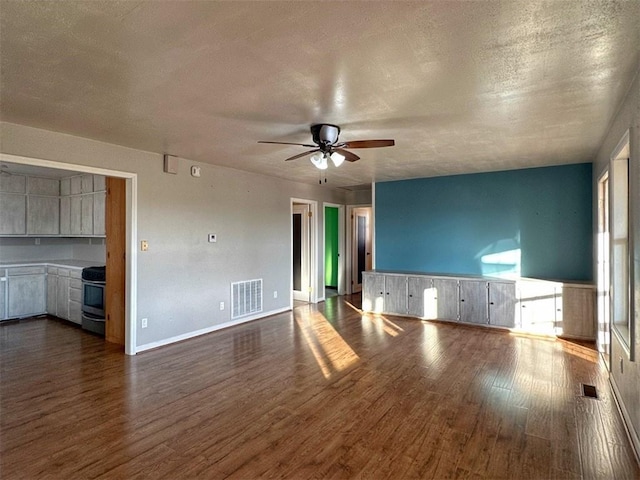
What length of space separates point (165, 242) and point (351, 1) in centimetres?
376

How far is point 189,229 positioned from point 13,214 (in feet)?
11.2

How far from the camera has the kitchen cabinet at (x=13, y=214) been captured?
5684 millimetres

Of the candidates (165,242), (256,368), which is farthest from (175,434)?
(165,242)

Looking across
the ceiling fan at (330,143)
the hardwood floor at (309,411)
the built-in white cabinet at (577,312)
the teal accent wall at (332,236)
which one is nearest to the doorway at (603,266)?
the hardwood floor at (309,411)

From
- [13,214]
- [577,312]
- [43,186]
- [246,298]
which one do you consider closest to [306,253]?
[246,298]

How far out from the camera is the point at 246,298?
5.68 metres

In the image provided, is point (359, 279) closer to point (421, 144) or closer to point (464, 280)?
point (464, 280)

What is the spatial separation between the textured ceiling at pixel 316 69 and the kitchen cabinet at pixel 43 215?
347 centimetres

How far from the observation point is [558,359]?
3.96 metres

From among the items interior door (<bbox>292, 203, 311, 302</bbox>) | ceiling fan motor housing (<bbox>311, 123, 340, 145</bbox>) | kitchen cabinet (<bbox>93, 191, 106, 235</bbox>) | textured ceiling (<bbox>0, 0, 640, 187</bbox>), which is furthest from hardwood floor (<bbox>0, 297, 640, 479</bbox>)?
interior door (<bbox>292, 203, 311, 302</bbox>)

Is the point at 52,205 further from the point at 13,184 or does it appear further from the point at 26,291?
the point at 26,291

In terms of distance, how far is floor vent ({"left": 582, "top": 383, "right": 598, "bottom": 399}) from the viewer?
3.07 metres

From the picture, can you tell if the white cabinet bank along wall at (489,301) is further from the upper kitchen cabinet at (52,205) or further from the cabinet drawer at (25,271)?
the cabinet drawer at (25,271)

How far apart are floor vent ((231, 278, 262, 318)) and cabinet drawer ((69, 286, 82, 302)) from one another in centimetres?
230
